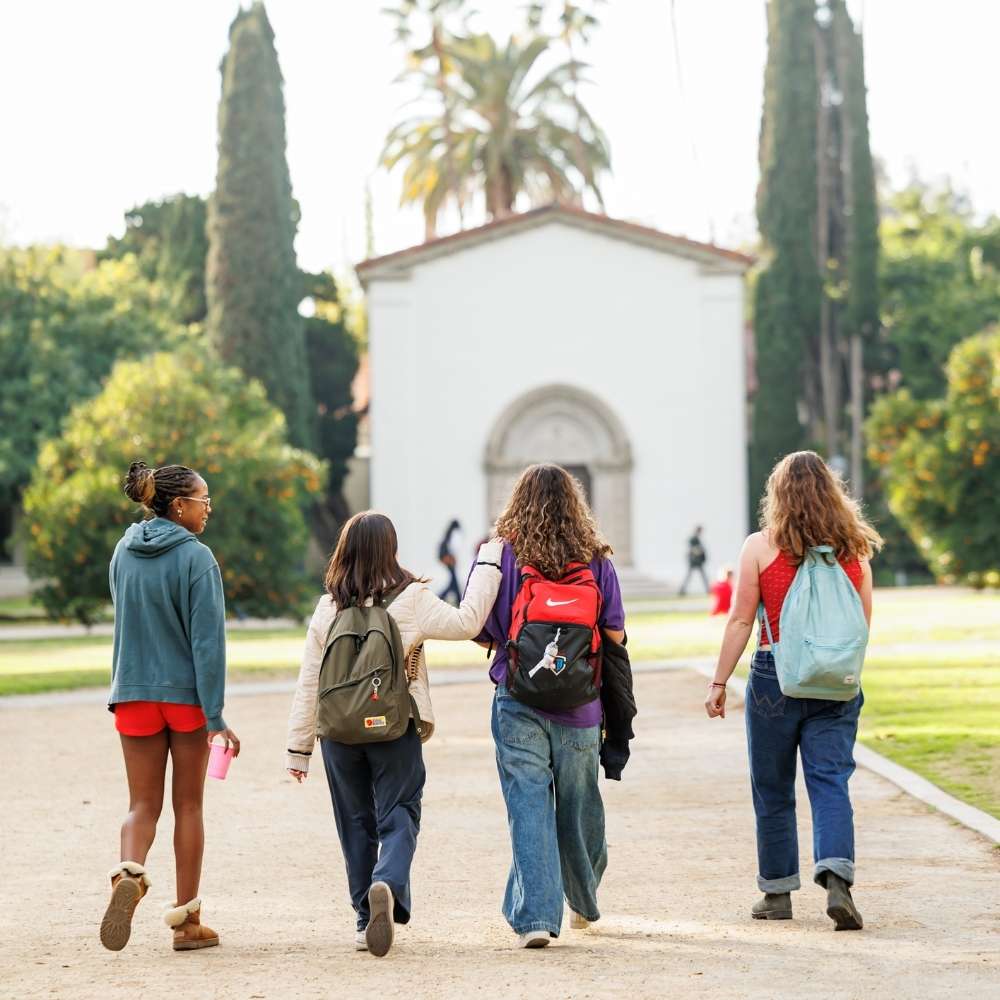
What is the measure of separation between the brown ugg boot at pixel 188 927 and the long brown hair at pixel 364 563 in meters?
1.15

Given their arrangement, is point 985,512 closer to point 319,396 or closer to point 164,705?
point 319,396

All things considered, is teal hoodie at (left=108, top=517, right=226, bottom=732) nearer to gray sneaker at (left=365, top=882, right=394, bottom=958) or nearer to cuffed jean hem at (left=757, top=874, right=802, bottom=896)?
gray sneaker at (left=365, top=882, right=394, bottom=958)

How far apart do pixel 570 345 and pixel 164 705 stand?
33415 millimetres

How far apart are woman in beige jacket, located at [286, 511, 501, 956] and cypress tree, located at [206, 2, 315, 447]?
34.1 m

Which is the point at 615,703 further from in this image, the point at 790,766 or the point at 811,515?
the point at 811,515

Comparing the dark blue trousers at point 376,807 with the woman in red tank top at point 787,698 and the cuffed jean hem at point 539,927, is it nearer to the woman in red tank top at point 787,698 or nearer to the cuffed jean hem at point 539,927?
the cuffed jean hem at point 539,927

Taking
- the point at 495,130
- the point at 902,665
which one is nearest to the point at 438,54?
the point at 495,130

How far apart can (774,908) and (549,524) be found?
1655mm

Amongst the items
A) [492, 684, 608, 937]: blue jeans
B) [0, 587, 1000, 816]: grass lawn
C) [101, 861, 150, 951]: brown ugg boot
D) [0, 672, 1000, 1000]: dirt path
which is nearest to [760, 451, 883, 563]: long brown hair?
[492, 684, 608, 937]: blue jeans

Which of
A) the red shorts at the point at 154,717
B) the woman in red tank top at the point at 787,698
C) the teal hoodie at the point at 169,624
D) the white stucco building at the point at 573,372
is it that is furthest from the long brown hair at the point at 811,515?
the white stucco building at the point at 573,372

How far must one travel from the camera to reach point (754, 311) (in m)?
43.0

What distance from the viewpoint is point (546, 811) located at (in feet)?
20.3

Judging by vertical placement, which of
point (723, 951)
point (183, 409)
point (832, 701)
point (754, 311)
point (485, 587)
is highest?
point (754, 311)

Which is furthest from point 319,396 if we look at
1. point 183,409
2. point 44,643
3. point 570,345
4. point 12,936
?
point 12,936
